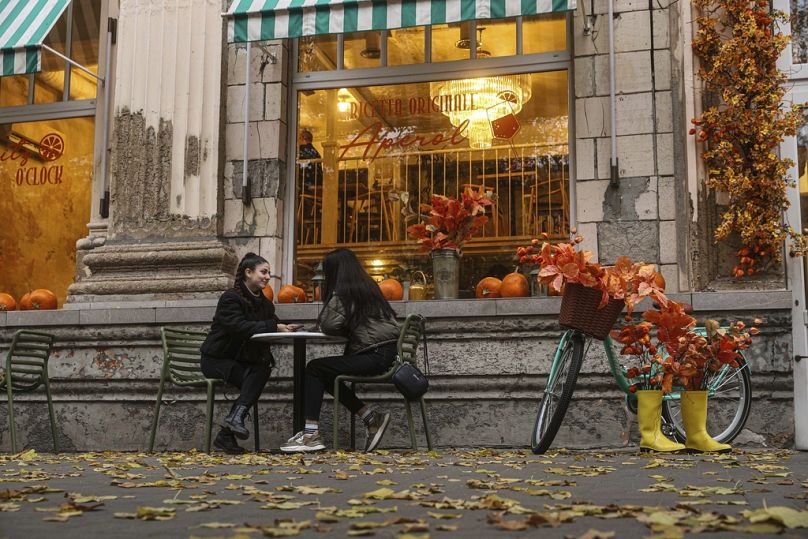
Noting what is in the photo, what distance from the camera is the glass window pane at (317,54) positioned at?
927 cm

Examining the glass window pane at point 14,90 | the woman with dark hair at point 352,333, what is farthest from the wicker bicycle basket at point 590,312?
the glass window pane at point 14,90

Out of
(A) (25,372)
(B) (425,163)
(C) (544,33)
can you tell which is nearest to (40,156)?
(A) (25,372)

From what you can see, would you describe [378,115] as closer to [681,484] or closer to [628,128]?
[628,128]

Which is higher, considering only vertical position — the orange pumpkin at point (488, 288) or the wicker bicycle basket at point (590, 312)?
the orange pumpkin at point (488, 288)

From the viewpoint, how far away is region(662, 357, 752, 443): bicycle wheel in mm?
6621

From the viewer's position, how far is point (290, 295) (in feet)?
27.3

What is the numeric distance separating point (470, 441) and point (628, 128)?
281 cm

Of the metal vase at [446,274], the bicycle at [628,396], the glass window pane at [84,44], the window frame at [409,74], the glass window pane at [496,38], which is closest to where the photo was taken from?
the bicycle at [628,396]

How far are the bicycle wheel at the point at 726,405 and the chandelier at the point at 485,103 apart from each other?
9.84 ft

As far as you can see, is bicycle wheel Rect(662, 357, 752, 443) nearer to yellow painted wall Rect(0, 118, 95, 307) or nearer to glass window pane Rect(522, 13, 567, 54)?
glass window pane Rect(522, 13, 567, 54)

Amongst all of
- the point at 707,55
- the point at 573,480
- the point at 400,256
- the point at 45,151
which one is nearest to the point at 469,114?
the point at 400,256

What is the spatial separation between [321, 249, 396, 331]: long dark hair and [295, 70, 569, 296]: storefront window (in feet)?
5.70

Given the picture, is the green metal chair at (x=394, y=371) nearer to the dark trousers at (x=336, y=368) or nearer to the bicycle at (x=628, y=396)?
the dark trousers at (x=336, y=368)

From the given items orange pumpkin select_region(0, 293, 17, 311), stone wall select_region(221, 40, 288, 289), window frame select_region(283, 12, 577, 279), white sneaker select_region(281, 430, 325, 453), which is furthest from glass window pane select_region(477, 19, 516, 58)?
orange pumpkin select_region(0, 293, 17, 311)
